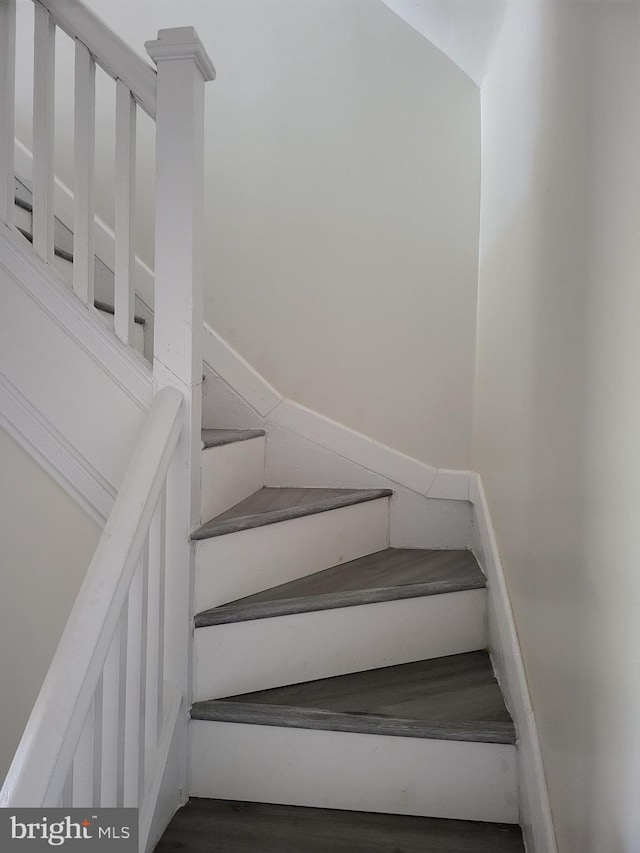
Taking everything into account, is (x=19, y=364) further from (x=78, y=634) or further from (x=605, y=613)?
(x=605, y=613)

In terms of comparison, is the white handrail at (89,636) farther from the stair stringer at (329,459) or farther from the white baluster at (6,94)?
the stair stringer at (329,459)

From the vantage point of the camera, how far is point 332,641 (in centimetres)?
152

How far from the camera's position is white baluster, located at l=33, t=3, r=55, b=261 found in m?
1.43

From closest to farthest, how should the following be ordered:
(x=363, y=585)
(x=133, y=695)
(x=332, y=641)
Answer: (x=133, y=695) < (x=332, y=641) < (x=363, y=585)

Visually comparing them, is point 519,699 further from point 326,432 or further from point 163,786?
point 326,432

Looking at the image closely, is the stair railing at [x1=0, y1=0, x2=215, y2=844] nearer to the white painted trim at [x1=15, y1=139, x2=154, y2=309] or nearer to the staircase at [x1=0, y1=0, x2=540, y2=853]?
the staircase at [x1=0, y1=0, x2=540, y2=853]

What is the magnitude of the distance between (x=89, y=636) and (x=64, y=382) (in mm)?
712

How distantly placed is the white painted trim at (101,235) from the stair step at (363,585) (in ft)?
3.97

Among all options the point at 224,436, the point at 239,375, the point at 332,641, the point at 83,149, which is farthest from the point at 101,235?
the point at 332,641

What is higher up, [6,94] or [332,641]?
[6,94]

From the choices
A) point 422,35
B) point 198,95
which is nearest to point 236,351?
point 198,95

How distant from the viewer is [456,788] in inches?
52.1

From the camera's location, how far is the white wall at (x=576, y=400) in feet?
2.48

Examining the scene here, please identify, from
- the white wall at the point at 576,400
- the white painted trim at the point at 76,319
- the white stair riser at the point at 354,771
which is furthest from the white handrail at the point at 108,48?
Result: the white stair riser at the point at 354,771
